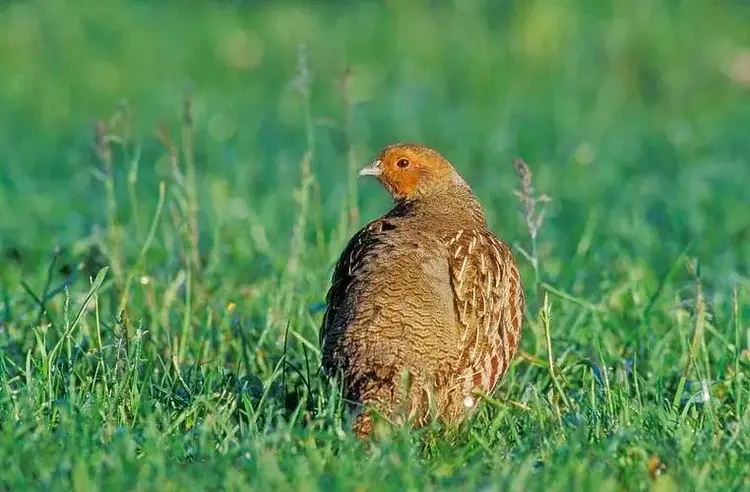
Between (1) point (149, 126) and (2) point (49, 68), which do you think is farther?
(2) point (49, 68)

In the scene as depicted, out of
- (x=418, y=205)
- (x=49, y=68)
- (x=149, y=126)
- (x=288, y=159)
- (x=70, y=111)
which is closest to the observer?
(x=418, y=205)

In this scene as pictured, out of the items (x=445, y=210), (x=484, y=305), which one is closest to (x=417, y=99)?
(x=445, y=210)

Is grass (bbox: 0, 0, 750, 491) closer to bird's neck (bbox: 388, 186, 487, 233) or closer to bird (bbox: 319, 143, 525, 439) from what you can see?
bird (bbox: 319, 143, 525, 439)

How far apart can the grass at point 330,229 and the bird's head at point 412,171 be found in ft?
1.28

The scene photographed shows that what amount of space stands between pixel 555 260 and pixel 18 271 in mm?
2556

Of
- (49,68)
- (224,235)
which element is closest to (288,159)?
Result: (224,235)

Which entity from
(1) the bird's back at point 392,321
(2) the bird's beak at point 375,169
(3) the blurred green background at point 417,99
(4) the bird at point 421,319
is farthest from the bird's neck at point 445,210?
(3) the blurred green background at point 417,99

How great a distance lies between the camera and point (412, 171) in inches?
211

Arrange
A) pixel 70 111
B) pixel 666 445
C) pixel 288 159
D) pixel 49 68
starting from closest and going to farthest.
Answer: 1. pixel 666 445
2. pixel 288 159
3. pixel 70 111
4. pixel 49 68

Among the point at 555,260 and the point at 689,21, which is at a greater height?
the point at 689,21

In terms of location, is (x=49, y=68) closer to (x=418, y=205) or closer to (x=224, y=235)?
(x=224, y=235)

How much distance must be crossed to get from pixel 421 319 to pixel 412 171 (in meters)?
1.00

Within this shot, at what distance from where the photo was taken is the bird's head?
5305mm

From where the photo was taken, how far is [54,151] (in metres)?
10.4
